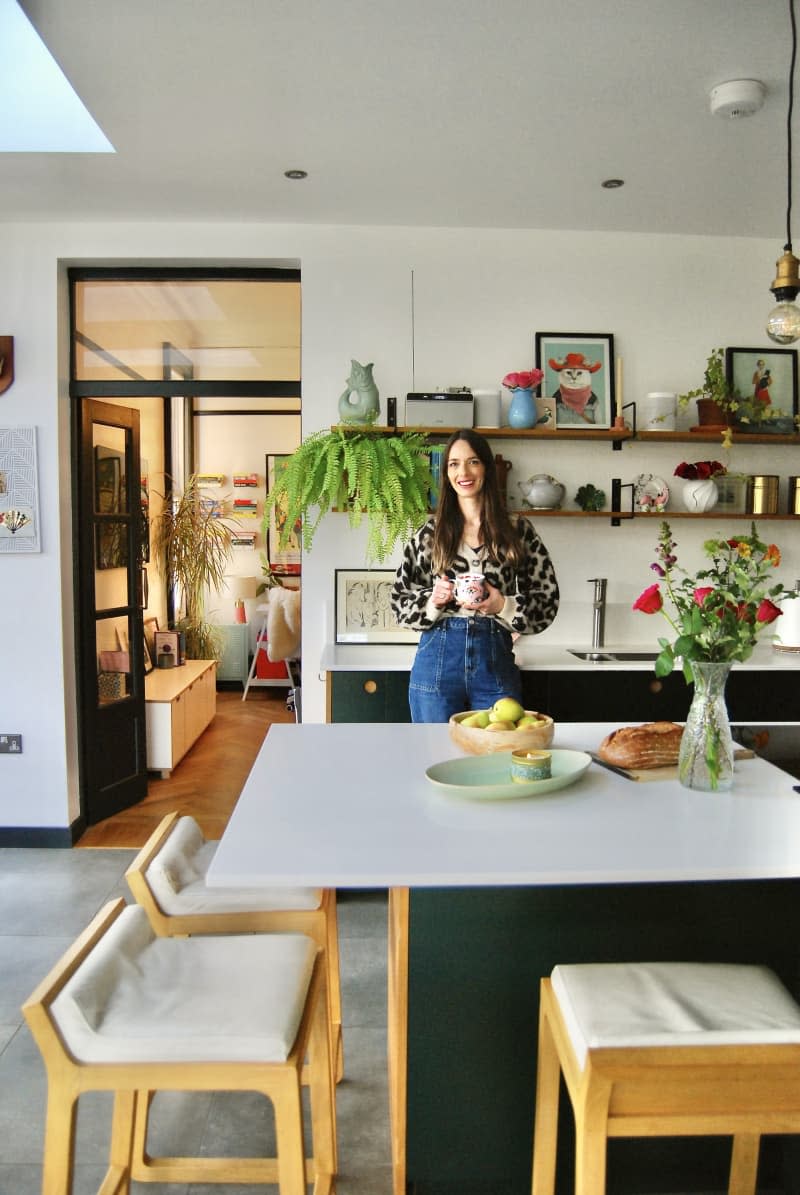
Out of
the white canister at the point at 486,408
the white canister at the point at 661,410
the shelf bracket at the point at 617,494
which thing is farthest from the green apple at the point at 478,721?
the white canister at the point at 661,410

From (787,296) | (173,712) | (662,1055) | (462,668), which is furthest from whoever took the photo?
(173,712)

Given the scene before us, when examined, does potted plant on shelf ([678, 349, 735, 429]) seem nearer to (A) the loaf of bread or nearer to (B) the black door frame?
(B) the black door frame

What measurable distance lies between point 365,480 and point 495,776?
1.79 metres

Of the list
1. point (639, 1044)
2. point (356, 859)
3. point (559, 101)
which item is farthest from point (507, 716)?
point (559, 101)

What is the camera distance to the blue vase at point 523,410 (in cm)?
344

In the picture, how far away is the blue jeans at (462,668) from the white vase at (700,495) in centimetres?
144

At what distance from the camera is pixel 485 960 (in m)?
1.55

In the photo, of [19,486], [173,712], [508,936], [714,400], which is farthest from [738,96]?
[173,712]

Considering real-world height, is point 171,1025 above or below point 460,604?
below

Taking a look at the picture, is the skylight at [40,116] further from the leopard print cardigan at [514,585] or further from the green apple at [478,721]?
the green apple at [478,721]

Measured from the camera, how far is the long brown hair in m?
2.53

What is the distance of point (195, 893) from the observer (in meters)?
1.69

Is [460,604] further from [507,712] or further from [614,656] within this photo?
[614,656]

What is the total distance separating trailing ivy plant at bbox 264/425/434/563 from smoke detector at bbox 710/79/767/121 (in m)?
1.44
